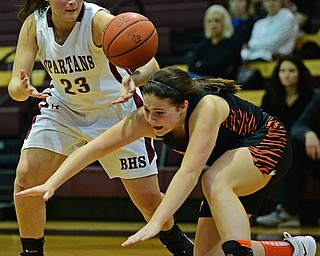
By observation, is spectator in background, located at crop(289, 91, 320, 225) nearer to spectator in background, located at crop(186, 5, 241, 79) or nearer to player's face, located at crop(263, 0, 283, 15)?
spectator in background, located at crop(186, 5, 241, 79)

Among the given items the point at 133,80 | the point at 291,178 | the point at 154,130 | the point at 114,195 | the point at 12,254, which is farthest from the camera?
the point at 114,195

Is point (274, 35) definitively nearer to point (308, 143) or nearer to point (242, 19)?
point (242, 19)

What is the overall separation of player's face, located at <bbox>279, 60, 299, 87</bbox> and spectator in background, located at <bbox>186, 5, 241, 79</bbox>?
862 millimetres

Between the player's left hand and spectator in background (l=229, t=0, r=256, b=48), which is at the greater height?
the player's left hand

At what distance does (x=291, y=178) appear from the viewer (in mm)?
5918

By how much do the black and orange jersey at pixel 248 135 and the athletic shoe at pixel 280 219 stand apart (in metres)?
2.65

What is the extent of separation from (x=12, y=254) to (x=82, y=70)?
144 cm

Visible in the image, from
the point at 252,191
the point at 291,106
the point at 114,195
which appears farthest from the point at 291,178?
the point at 252,191

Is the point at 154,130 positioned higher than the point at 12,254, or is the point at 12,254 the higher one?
the point at 154,130

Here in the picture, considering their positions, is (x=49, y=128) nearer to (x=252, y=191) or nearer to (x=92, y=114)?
(x=92, y=114)

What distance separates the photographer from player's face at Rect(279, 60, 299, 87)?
618 cm

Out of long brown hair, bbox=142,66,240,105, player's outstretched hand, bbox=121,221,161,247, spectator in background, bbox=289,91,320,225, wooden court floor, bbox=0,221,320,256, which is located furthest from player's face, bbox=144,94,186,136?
spectator in background, bbox=289,91,320,225

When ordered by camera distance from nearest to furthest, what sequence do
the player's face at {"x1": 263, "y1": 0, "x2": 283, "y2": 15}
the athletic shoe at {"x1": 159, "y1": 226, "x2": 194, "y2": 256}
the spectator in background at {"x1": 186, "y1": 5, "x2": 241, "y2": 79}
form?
the athletic shoe at {"x1": 159, "y1": 226, "x2": 194, "y2": 256}
the spectator in background at {"x1": 186, "y1": 5, "x2": 241, "y2": 79}
the player's face at {"x1": 263, "y1": 0, "x2": 283, "y2": 15}

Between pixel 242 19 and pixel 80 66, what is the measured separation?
4065 millimetres
